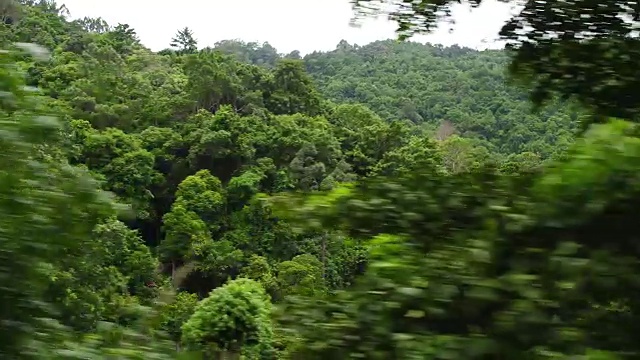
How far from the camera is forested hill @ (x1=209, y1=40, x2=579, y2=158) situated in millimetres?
19359

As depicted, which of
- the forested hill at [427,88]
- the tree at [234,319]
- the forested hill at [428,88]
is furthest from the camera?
the forested hill at [428,88]

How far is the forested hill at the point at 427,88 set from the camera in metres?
19.4

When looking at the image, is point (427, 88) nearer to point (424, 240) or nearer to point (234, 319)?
point (234, 319)

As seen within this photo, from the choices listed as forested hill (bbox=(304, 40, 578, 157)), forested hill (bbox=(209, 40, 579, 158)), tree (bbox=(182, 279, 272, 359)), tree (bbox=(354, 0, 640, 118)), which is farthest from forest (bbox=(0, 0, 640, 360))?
forested hill (bbox=(304, 40, 578, 157))

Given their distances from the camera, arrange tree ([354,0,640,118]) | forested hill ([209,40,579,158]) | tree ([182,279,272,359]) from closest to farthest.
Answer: tree ([354,0,640,118]) → tree ([182,279,272,359]) → forested hill ([209,40,579,158])

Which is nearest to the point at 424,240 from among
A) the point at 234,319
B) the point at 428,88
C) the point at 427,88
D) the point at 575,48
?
the point at 575,48

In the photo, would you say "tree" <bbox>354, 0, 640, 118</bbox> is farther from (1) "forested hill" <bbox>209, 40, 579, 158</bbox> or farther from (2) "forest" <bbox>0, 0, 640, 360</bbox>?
(1) "forested hill" <bbox>209, 40, 579, 158</bbox>

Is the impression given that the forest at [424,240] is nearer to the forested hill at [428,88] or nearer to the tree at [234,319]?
the tree at [234,319]

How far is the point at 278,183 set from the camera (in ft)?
62.6

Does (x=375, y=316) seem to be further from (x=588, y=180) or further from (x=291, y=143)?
(x=291, y=143)

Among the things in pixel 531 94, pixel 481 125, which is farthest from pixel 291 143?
pixel 531 94

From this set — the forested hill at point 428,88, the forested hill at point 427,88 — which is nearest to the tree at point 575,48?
the forested hill at point 427,88

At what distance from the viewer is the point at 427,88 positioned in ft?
99.9

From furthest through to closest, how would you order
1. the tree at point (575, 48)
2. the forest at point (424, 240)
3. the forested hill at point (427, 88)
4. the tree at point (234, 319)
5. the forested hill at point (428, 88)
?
the forested hill at point (428, 88) → the forested hill at point (427, 88) → the tree at point (234, 319) → the tree at point (575, 48) → the forest at point (424, 240)
